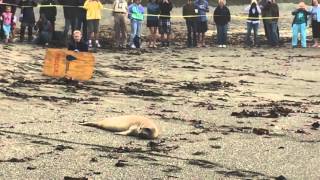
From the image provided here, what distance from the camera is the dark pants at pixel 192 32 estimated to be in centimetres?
2270

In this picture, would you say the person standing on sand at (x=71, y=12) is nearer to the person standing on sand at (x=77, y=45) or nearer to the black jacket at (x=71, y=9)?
the black jacket at (x=71, y=9)

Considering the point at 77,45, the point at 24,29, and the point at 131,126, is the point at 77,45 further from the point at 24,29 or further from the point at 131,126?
the point at 131,126

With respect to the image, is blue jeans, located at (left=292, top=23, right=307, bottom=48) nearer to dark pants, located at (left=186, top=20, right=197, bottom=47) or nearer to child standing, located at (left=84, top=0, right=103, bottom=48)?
dark pants, located at (left=186, top=20, right=197, bottom=47)

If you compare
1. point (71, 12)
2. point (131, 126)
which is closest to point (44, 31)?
point (71, 12)

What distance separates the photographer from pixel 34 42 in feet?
66.4

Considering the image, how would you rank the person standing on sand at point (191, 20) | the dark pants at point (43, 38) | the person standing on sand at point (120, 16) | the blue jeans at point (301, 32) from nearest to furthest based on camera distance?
1. the dark pants at point (43, 38)
2. the person standing on sand at point (120, 16)
3. the person standing on sand at point (191, 20)
4. the blue jeans at point (301, 32)

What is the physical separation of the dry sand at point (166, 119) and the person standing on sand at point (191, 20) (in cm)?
441

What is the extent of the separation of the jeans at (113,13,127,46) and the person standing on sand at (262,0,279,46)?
580 centimetres

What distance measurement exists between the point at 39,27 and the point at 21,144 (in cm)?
1287

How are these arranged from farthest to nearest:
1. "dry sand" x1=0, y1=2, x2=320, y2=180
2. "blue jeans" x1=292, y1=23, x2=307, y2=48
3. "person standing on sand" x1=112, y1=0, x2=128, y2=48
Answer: "blue jeans" x1=292, y1=23, x2=307, y2=48 < "person standing on sand" x1=112, y1=0, x2=128, y2=48 < "dry sand" x1=0, y1=2, x2=320, y2=180

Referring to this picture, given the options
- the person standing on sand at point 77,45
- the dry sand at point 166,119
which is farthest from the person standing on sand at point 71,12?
the person standing on sand at point 77,45

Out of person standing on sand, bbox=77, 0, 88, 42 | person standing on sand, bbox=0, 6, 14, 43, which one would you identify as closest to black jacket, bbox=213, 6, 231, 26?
person standing on sand, bbox=77, 0, 88, 42

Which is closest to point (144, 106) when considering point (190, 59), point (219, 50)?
point (190, 59)

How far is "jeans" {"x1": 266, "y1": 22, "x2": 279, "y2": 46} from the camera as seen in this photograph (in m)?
23.5
